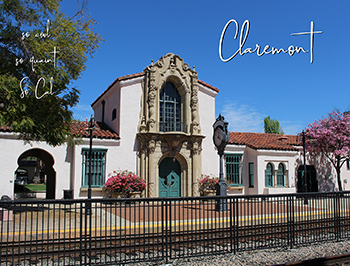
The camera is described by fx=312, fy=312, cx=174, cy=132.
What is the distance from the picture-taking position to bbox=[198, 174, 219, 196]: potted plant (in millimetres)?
19553

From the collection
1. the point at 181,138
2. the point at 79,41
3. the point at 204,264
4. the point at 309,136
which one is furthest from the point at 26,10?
the point at 309,136

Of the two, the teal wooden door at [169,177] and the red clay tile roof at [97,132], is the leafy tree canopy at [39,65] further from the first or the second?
the teal wooden door at [169,177]

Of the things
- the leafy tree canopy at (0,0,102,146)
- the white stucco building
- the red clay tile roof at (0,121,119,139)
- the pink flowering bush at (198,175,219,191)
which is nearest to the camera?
the leafy tree canopy at (0,0,102,146)

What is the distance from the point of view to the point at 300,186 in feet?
77.0

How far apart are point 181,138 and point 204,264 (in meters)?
12.7

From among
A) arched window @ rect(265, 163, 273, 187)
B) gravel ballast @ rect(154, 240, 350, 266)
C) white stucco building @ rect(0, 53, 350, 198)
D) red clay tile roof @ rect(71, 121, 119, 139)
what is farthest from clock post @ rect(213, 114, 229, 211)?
arched window @ rect(265, 163, 273, 187)

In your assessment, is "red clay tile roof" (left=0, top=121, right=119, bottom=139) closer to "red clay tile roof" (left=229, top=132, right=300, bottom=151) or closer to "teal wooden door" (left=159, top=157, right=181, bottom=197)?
"teal wooden door" (left=159, top=157, right=181, bottom=197)

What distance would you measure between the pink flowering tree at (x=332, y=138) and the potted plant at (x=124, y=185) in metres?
13.8

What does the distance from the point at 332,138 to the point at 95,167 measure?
1711cm

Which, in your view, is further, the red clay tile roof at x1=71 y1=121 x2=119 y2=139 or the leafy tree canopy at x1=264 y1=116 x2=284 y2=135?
the leafy tree canopy at x1=264 y1=116 x2=284 y2=135

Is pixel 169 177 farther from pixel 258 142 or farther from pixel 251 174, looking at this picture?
pixel 258 142

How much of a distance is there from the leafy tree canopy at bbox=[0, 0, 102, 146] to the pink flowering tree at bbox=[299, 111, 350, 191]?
17.7 metres

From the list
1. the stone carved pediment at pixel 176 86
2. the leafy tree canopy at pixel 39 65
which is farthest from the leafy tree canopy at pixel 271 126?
the leafy tree canopy at pixel 39 65

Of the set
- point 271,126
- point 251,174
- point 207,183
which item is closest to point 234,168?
point 251,174
